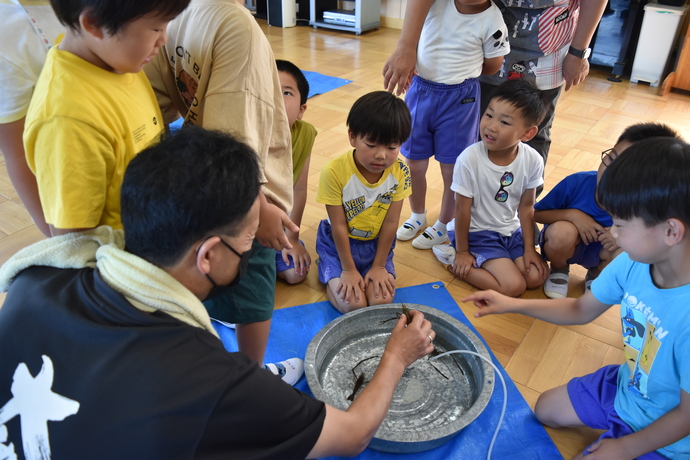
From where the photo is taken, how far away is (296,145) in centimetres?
170

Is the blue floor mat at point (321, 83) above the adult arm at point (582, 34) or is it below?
below

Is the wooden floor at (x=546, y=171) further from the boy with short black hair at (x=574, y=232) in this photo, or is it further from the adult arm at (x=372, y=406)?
the adult arm at (x=372, y=406)

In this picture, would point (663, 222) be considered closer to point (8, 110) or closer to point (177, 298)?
point (177, 298)

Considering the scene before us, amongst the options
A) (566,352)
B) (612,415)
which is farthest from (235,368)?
(566,352)

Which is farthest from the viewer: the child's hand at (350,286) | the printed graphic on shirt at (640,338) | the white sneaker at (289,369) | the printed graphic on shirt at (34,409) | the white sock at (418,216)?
the white sock at (418,216)

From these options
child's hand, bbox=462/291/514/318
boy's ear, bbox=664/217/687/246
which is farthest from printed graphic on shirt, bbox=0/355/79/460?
boy's ear, bbox=664/217/687/246

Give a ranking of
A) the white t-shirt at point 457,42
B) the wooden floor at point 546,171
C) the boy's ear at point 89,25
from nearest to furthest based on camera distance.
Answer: the boy's ear at point 89,25 < the wooden floor at point 546,171 < the white t-shirt at point 457,42

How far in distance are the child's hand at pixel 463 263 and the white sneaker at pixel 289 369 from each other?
0.69 metres

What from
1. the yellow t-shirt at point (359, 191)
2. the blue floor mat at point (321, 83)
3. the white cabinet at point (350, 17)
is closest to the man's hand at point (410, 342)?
the yellow t-shirt at point (359, 191)

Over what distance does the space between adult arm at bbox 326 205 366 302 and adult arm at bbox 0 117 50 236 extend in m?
0.81

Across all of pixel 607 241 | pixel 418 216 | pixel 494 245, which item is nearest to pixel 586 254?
pixel 607 241

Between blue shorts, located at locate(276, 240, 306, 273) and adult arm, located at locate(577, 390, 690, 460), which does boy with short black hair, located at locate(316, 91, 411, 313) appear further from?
adult arm, located at locate(577, 390, 690, 460)

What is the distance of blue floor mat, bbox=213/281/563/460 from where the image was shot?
1.17 metres

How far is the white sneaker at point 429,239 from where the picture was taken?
1.96 meters
